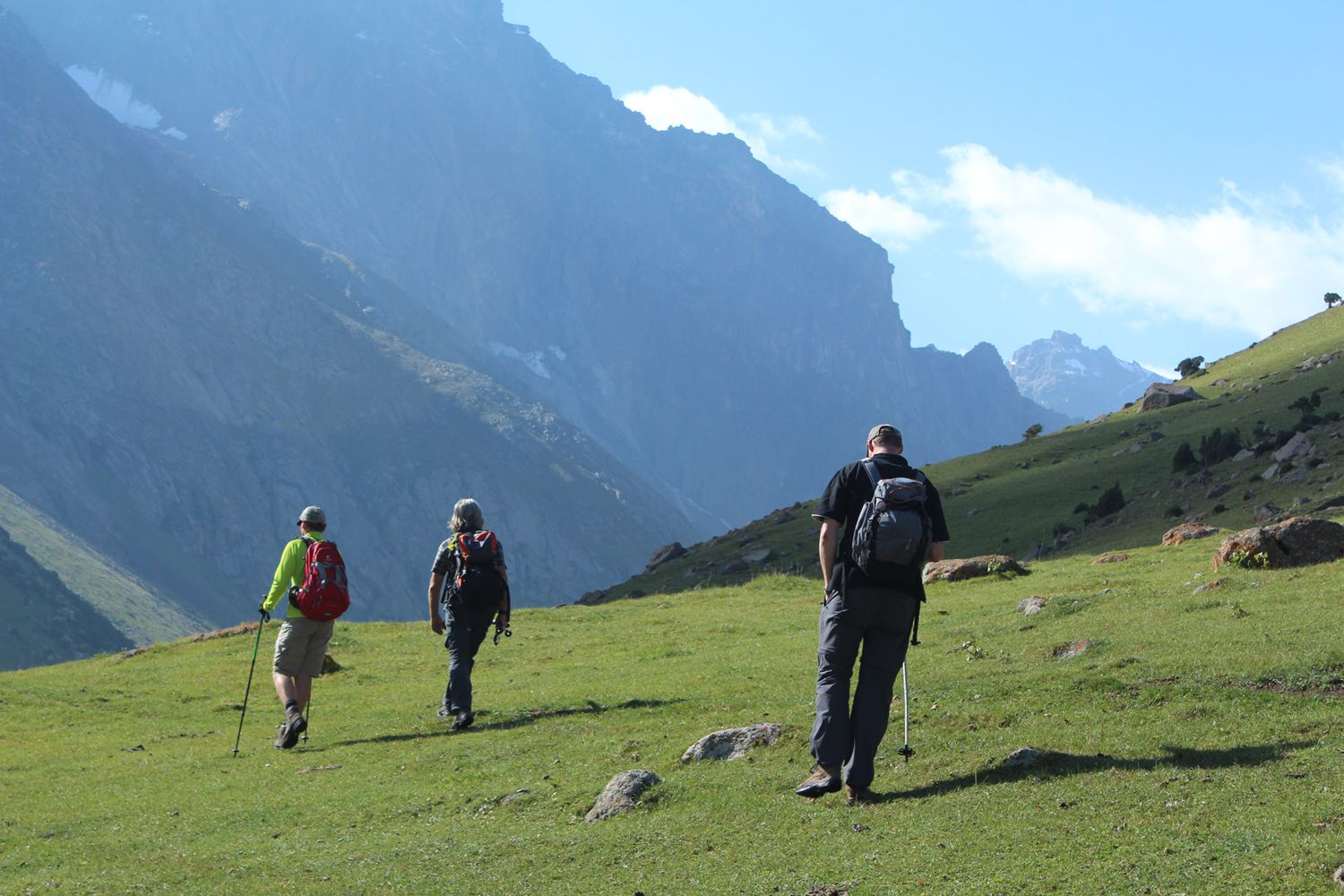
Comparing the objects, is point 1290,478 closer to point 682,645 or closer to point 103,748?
point 682,645

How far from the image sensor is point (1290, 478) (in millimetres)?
46188

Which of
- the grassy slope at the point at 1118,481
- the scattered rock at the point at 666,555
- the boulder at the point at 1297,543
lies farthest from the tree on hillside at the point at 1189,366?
the boulder at the point at 1297,543

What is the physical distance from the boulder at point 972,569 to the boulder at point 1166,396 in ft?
168

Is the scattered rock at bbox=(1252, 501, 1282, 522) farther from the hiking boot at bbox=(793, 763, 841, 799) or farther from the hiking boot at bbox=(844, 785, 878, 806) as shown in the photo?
the hiking boot at bbox=(793, 763, 841, 799)

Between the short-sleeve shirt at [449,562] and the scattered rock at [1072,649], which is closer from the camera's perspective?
the scattered rock at [1072,649]

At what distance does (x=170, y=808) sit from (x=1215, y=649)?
44.0 feet

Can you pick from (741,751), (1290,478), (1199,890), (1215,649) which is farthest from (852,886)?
(1290,478)

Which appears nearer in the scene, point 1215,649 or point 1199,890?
point 1199,890

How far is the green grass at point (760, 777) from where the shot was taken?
10.3 m

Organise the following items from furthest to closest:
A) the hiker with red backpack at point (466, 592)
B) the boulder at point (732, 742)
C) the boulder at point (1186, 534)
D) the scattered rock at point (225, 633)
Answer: the scattered rock at point (225, 633) < the boulder at point (1186, 534) < the hiker with red backpack at point (466, 592) < the boulder at point (732, 742)

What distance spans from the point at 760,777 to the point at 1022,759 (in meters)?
2.74

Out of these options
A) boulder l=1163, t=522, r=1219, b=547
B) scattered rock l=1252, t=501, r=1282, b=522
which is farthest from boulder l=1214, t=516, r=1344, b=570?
scattered rock l=1252, t=501, r=1282, b=522

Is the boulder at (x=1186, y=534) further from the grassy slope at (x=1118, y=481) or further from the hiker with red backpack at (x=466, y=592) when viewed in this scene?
the hiker with red backpack at (x=466, y=592)

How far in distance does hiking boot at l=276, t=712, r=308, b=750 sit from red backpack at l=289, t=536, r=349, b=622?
1.61m
